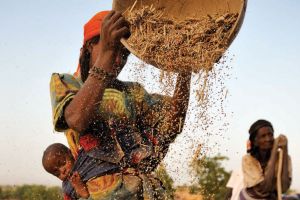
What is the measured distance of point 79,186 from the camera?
2684 mm

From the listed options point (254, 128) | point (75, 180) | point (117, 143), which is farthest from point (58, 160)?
point (254, 128)

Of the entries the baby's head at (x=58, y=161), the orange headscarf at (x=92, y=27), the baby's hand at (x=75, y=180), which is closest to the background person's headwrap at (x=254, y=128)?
the baby's head at (x=58, y=161)

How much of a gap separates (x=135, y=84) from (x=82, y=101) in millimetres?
542

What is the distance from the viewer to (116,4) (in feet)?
10.5

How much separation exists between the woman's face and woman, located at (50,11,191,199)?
271 cm


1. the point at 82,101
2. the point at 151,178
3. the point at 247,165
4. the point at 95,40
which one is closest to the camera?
the point at 82,101

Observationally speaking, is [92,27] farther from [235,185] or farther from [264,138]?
[235,185]

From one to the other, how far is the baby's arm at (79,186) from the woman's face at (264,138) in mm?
3188

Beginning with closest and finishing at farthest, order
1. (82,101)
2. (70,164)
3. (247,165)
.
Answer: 1. (82,101)
2. (70,164)
3. (247,165)

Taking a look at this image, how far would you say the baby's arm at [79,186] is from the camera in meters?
2.67

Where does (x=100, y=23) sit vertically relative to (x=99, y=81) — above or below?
above

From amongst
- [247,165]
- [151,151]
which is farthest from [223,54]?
[247,165]

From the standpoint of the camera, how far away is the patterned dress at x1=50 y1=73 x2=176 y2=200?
264cm

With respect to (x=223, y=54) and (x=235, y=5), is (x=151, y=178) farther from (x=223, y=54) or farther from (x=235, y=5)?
(x=235, y=5)
